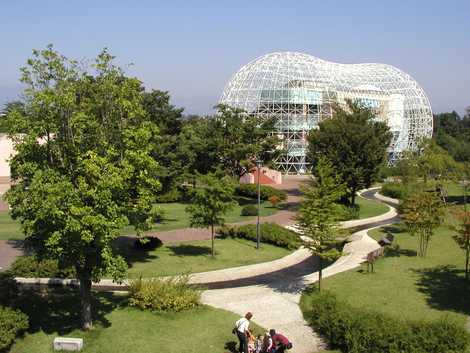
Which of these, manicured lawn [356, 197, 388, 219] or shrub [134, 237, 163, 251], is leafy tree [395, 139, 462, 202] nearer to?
manicured lawn [356, 197, 388, 219]

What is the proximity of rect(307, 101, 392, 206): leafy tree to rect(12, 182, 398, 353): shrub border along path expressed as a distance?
1072 cm

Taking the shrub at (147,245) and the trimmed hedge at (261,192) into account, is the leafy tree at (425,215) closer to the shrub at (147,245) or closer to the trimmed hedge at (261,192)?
the shrub at (147,245)

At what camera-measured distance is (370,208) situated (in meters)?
45.6

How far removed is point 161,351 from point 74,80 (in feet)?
27.0

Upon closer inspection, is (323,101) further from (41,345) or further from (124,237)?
(41,345)

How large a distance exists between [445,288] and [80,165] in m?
15.0

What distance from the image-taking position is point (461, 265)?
23.7 meters

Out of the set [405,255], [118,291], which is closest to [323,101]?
[405,255]

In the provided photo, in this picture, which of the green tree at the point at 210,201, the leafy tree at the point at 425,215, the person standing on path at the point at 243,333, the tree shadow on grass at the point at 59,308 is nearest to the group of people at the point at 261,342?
the person standing on path at the point at 243,333

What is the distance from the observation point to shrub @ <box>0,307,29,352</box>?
1352 centimetres

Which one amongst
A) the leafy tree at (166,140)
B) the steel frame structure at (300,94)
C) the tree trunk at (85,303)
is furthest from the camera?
the steel frame structure at (300,94)

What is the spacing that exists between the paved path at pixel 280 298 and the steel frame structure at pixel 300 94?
42851 mm

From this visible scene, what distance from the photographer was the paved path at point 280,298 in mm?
15773

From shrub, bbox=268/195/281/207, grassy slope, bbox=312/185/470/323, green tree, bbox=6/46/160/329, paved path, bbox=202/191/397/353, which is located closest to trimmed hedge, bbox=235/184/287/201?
shrub, bbox=268/195/281/207
